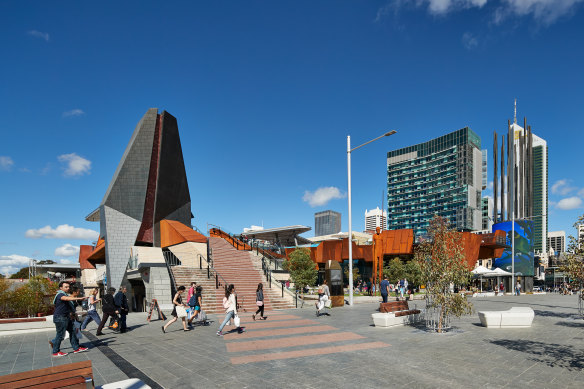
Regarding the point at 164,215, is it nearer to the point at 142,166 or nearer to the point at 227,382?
the point at 142,166

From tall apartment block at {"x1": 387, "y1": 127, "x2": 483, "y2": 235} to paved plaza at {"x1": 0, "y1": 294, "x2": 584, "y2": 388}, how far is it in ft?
400

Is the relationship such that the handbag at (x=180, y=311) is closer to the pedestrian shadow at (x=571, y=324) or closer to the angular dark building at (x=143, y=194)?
the pedestrian shadow at (x=571, y=324)

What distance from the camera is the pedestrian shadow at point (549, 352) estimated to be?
7.50m

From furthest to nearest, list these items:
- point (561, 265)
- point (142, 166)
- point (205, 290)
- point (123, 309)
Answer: point (142, 166)
point (205, 290)
point (123, 309)
point (561, 265)

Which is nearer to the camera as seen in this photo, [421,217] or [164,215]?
[164,215]

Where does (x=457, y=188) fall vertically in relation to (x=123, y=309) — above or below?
above

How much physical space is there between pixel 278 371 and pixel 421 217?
6112 inches

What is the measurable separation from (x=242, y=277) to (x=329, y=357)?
14984mm

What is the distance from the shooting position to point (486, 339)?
33.4 ft

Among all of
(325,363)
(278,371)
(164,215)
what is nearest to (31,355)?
(278,371)

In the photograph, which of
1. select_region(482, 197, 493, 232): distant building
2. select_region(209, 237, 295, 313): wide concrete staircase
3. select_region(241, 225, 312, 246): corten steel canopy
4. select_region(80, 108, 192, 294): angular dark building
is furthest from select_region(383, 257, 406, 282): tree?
select_region(482, 197, 493, 232): distant building

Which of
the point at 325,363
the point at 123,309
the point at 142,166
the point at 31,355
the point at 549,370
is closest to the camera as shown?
the point at 549,370

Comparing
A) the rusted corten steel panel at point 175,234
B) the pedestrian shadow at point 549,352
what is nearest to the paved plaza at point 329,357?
the pedestrian shadow at point 549,352

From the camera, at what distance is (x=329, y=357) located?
8.27 metres
